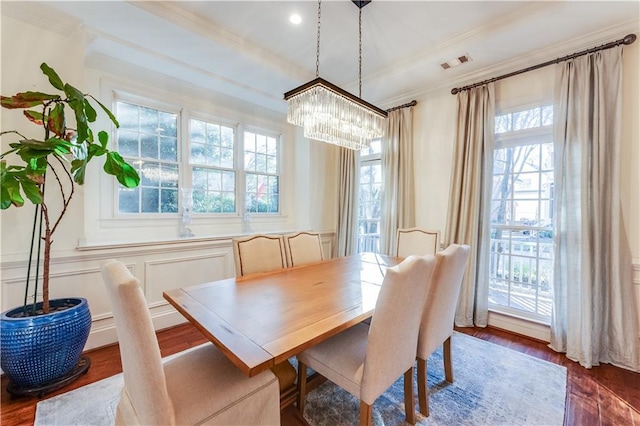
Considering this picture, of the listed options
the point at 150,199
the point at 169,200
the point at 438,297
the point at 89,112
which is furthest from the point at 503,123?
the point at 150,199

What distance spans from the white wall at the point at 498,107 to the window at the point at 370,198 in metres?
0.62

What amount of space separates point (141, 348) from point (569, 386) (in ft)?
8.89

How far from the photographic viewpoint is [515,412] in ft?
5.50

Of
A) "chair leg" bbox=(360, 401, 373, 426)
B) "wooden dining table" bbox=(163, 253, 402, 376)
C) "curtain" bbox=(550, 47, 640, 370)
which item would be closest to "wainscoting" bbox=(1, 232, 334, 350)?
"wooden dining table" bbox=(163, 253, 402, 376)

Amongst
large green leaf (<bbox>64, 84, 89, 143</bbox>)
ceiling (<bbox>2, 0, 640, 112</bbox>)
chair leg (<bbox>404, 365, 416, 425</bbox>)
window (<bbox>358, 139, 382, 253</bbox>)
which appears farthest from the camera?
window (<bbox>358, 139, 382, 253</bbox>)

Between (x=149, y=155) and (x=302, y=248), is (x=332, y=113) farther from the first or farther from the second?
(x=149, y=155)

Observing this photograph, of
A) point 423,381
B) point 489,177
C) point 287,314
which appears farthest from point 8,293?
point 489,177

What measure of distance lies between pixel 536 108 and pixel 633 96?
2.10 ft

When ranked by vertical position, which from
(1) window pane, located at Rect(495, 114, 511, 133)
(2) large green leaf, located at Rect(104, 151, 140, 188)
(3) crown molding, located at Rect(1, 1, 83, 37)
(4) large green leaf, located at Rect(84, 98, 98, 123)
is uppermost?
(3) crown molding, located at Rect(1, 1, 83, 37)

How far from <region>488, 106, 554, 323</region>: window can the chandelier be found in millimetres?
1537

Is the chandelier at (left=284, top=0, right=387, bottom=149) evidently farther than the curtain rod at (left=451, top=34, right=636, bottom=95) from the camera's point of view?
No

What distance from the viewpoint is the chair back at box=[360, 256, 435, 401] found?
45.9 inches

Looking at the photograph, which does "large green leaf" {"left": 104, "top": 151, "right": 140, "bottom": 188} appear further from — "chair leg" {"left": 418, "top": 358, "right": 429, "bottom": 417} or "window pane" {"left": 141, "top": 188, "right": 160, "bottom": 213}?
"chair leg" {"left": 418, "top": 358, "right": 429, "bottom": 417}

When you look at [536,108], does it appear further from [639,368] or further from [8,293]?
[8,293]
